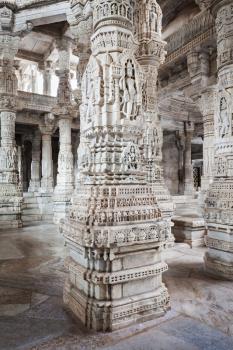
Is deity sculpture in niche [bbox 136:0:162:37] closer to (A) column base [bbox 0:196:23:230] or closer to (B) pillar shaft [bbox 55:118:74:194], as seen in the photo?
(B) pillar shaft [bbox 55:118:74:194]

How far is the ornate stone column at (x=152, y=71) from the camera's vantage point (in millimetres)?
5355

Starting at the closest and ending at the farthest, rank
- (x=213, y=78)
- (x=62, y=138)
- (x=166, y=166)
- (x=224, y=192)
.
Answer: (x=224, y=192) < (x=213, y=78) < (x=62, y=138) < (x=166, y=166)

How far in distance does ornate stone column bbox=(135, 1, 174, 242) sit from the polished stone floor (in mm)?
1628

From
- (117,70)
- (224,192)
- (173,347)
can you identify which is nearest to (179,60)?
(224,192)

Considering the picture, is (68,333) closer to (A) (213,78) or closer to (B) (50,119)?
(A) (213,78)

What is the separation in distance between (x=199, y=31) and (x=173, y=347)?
718 centimetres

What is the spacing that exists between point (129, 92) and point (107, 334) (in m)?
2.41

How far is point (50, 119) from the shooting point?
43.6ft

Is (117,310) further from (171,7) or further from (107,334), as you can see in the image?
(171,7)

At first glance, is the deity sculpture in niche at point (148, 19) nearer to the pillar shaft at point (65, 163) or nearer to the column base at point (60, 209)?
the pillar shaft at point (65, 163)

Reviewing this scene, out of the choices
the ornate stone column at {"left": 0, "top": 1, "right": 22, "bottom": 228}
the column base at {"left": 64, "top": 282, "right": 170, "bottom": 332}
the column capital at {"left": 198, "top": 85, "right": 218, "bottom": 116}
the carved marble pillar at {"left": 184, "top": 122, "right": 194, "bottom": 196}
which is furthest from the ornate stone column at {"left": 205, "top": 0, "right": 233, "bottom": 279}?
the carved marble pillar at {"left": 184, "top": 122, "right": 194, "bottom": 196}

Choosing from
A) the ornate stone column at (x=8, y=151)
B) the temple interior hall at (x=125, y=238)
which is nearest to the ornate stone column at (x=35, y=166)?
the ornate stone column at (x=8, y=151)

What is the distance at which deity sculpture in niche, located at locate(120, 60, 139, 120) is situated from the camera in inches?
117

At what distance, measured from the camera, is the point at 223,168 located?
4520mm
